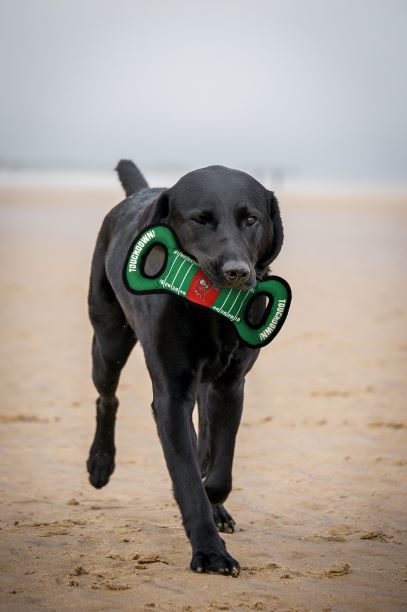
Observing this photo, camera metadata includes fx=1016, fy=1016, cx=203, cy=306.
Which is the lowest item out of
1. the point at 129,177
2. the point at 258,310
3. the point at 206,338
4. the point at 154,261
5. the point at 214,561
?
the point at 214,561

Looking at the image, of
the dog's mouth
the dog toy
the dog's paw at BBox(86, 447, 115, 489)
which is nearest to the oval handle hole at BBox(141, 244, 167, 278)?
the dog toy

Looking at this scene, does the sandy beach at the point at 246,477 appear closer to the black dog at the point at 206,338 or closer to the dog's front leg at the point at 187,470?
the dog's front leg at the point at 187,470

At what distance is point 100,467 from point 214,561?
5.59ft

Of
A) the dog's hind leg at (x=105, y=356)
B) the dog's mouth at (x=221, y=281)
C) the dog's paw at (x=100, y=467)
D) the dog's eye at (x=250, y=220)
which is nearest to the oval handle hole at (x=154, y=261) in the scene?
the dog's mouth at (x=221, y=281)

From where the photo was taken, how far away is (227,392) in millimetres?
4465

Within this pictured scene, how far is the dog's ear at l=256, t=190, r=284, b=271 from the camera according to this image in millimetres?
4328

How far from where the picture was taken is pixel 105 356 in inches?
215

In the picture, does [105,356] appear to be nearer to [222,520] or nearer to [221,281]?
[222,520]

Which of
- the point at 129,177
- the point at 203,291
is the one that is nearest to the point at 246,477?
the point at 129,177

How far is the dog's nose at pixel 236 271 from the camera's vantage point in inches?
152

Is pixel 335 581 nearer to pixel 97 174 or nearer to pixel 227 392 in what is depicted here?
pixel 227 392

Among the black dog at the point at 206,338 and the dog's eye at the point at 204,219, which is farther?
the dog's eye at the point at 204,219

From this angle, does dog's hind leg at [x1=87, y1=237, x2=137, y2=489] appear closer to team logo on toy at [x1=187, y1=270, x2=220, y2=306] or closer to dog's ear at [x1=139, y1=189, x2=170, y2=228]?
dog's ear at [x1=139, y1=189, x2=170, y2=228]

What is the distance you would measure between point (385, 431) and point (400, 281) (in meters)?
7.99
